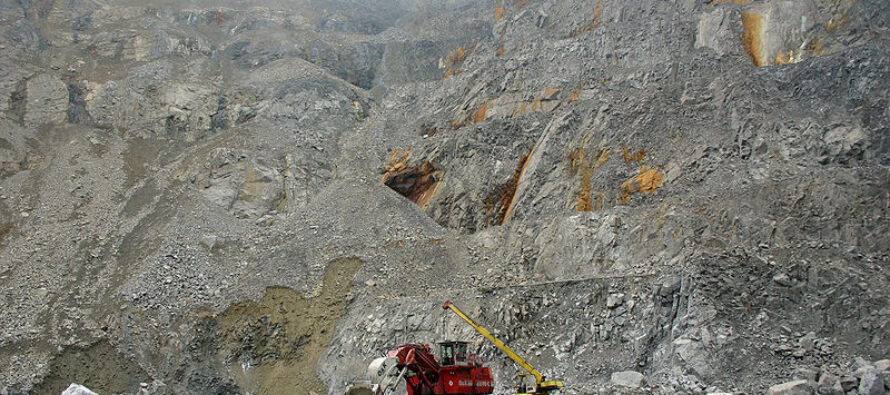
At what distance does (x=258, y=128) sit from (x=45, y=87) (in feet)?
46.1

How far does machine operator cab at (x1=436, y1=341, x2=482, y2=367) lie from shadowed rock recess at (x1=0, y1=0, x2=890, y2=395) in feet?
14.0

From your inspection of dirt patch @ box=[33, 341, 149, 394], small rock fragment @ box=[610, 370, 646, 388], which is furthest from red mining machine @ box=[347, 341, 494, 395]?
dirt patch @ box=[33, 341, 149, 394]

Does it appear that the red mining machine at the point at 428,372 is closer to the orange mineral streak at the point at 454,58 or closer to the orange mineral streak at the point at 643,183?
the orange mineral streak at the point at 643,183

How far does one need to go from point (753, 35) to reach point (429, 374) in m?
25.7

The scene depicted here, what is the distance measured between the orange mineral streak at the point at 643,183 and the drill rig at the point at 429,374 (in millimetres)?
10952

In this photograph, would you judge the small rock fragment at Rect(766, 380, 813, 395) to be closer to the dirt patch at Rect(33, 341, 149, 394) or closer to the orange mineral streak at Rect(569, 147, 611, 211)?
the orange mineral streak at Rect(569, 147, 611, 211)

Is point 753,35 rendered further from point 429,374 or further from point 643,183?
point 429,374

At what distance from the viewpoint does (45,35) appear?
1644 inches

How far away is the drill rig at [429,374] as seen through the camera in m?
12.8

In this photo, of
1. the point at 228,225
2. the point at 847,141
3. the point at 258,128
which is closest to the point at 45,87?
the point at 258,128

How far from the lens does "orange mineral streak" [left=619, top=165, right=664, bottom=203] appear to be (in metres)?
23.5

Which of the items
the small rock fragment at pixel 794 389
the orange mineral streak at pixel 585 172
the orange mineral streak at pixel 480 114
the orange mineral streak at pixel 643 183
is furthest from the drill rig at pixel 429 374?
the orange mineral streak at pixel 480 114

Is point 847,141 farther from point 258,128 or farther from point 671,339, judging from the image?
point 258,128

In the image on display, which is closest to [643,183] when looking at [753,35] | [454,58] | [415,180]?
[753,35]
